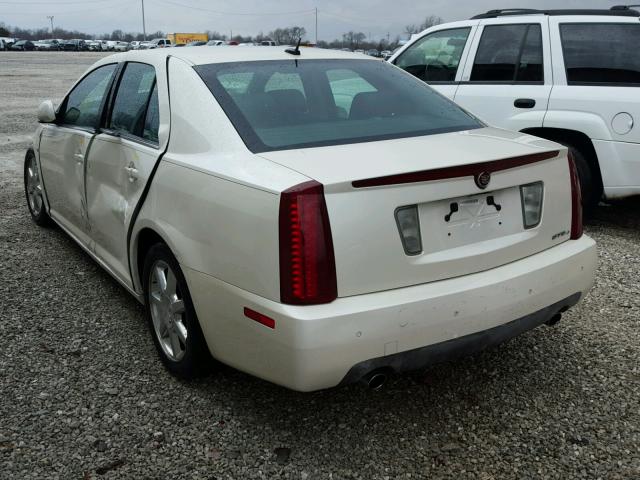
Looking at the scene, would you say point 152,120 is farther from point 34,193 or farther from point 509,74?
point 509,74

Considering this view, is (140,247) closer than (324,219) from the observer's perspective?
No

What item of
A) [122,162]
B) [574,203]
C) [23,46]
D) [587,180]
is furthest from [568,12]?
[23,46]

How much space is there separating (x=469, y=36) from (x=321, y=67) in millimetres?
3284

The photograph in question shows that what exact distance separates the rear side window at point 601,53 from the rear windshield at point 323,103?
98.5 inches

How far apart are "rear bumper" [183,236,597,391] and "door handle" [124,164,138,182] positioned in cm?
75

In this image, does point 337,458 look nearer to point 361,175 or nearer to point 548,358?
point 361,175

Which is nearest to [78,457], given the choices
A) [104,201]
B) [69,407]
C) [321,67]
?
[69,407]

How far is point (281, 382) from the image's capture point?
2.41m

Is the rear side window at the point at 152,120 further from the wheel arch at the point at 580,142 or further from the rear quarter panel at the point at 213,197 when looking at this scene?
the wheel arch at the point at 580,142

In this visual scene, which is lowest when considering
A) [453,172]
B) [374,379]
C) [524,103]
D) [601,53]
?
[374,379]

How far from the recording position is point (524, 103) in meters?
5.70

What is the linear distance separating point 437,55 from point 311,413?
15.2 feet

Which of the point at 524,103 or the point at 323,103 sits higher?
the point at 323,103

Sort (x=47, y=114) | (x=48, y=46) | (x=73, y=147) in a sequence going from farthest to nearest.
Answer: (x=48, y=46)
(x=47, y=114)
(x=73, y=147)
